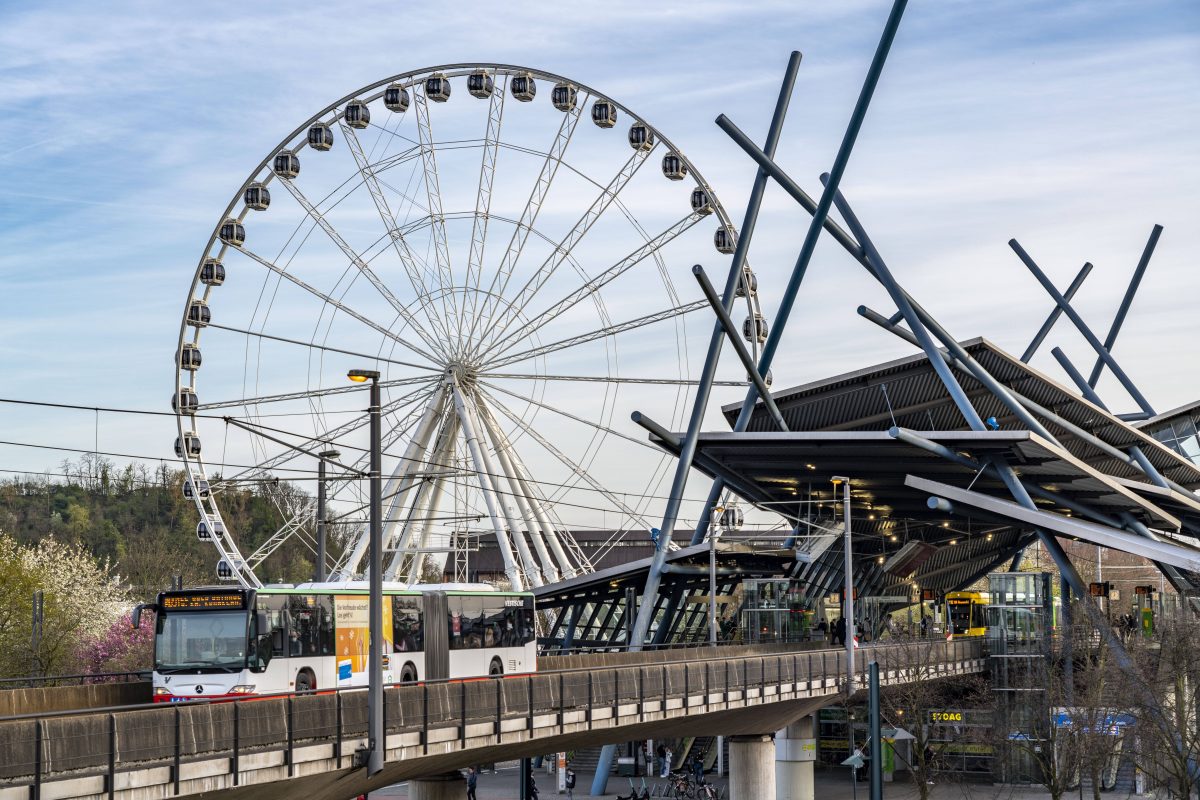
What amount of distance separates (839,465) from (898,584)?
39.7 metres

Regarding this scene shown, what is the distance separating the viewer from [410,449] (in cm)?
5666

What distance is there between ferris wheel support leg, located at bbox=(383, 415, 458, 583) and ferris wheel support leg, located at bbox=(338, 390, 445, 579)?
1.46 ft

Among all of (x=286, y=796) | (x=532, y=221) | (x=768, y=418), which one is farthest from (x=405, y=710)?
(x=768, y=418)

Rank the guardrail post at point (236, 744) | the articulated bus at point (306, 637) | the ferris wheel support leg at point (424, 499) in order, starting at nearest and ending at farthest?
the guardrail post at point (236, 744) < the articulated bus at point (306, 637) < the ferris wheel support leg at point (424, 499)

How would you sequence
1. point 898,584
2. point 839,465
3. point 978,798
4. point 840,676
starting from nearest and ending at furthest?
point 840,676 < point 978,798 < point 839,465 < point 898,584

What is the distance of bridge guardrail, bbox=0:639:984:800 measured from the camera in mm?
20781

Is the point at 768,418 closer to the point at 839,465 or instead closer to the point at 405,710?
the point at 839,465

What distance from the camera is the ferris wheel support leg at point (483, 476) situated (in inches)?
2201

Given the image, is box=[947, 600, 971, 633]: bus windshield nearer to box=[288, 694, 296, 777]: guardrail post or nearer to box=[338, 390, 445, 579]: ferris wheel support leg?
box=[338, 390, 445, 579]: ferris wheel support leg

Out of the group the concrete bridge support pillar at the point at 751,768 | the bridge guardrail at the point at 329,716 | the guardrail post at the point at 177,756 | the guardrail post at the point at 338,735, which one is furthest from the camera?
the concrete bridge support pillar at the point at 751,768

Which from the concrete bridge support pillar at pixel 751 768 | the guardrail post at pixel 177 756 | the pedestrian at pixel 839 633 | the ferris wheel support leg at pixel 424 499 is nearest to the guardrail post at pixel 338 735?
the guardrail post at pixel 177 756

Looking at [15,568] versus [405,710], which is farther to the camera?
[15,568]

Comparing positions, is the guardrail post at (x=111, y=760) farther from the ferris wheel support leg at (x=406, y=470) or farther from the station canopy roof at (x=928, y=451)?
the station canopy roof at (x=928, y=451)

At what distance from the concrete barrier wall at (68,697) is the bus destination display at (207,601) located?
2037 mm
